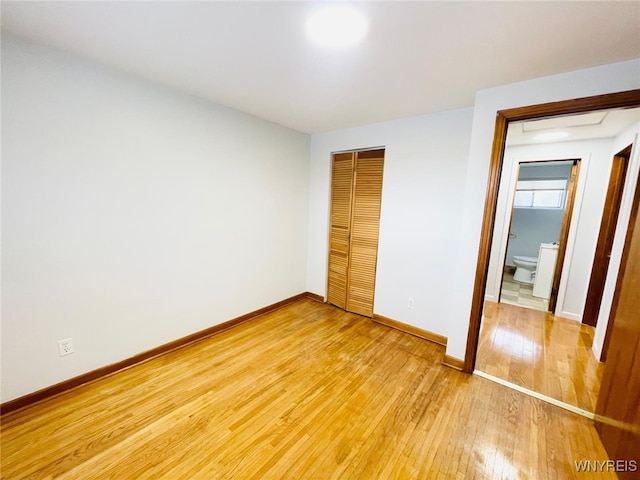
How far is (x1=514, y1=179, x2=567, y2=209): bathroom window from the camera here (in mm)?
4836

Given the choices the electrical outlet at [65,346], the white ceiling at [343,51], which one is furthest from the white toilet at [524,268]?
the electrical outlet at [65,346]

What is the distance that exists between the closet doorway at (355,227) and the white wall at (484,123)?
3.41ft

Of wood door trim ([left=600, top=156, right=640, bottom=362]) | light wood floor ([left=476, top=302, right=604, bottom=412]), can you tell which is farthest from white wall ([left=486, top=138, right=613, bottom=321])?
wood door trim ([left=600, top=156, right=640, bottom=362])

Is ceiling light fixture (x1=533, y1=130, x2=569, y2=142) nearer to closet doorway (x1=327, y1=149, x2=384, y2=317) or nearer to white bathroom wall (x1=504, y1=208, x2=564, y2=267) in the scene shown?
closet doorway (x1=327, y1=149, x2=384, y2=317)

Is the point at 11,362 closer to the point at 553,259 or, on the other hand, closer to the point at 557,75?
the point at 557,75

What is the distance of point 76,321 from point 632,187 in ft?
15.2

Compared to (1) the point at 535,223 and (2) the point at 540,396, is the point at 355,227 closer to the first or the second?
(2) the point at 540,396

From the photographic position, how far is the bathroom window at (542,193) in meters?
4.84

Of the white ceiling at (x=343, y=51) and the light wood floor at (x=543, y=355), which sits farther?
the light wood floor at (x=543, y=355)

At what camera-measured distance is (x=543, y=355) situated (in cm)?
243

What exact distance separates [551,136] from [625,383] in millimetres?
2817

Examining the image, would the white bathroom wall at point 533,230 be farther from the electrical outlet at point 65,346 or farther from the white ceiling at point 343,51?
the electrical outlet at point 65,346

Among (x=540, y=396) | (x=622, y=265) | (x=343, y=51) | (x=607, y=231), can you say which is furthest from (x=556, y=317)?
(x=343, y=51)

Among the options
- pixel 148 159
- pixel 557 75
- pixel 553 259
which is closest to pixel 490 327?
pixel 553 259
